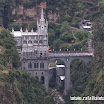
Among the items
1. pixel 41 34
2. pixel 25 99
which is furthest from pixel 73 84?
pixel 25 99

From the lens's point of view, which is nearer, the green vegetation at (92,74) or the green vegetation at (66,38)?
the green vegetation at (92,74)

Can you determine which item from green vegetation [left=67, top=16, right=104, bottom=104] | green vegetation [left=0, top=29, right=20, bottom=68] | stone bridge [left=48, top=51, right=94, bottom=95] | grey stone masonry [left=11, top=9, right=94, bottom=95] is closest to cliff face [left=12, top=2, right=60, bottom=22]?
green vegetation [left=67, top=16, right=104, bottom=104]

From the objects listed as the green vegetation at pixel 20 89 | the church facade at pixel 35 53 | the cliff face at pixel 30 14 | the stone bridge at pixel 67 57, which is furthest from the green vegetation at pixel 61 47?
the church facade at pixel 35 53

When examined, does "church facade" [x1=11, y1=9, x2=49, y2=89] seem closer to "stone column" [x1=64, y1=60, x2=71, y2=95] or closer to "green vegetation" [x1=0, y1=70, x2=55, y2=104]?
"green vegetation" [x1=0, y1=70, x2=55, y2=104]

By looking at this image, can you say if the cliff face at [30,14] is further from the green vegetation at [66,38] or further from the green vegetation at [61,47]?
the green vegetation at [66,38]

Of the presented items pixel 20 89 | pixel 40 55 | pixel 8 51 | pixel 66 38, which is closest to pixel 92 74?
pixel 40 55

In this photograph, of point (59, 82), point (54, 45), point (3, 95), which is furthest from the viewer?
point (54, 45)

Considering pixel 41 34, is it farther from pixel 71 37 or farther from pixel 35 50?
pixel 71 37

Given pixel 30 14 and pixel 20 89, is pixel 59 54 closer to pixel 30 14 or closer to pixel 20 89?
pixel 20 89
